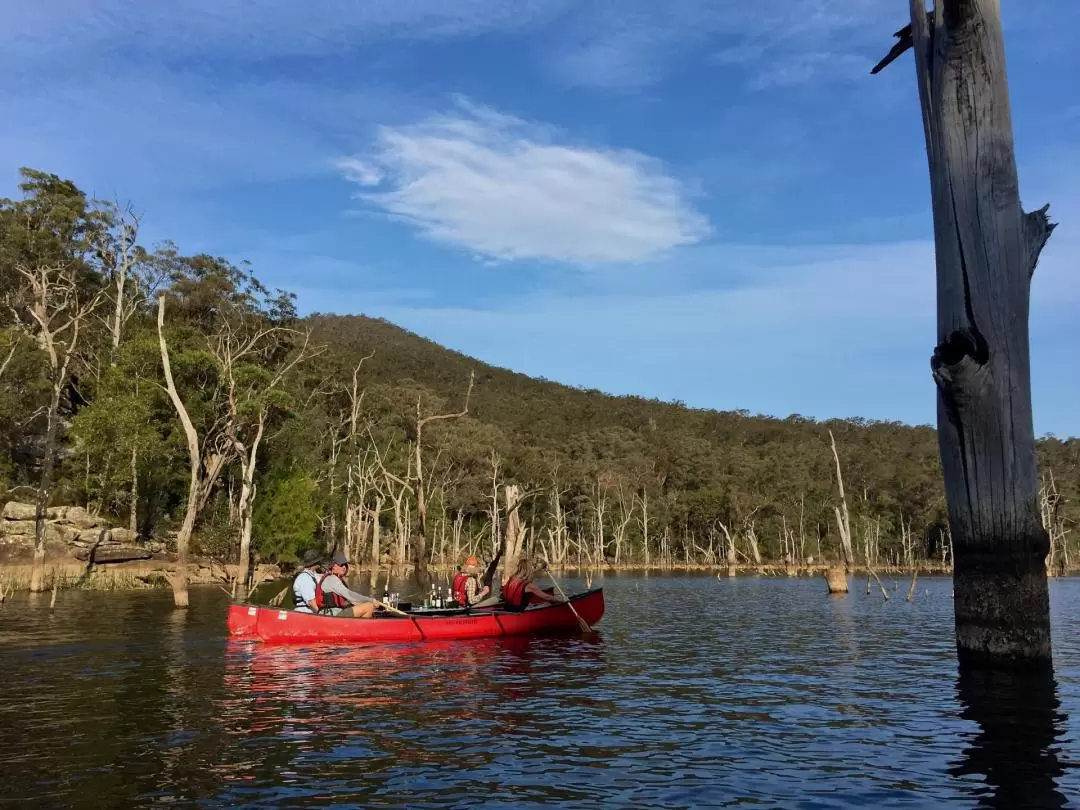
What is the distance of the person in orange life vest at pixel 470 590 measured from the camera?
20812 mm

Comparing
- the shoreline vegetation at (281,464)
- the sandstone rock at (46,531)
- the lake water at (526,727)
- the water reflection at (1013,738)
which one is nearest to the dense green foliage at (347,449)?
the shoreline vegetation at (281,464)

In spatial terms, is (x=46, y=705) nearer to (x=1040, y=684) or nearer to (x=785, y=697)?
(x=785, y=697)

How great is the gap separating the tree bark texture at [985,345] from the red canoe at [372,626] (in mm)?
11486

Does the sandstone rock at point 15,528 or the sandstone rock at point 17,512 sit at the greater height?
the sandstone rock at point 17,512

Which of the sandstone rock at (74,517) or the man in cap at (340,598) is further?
the sandstone rock at (74,517)

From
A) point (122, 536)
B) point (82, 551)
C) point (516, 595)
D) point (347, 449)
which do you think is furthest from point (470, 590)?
point (347, 449)

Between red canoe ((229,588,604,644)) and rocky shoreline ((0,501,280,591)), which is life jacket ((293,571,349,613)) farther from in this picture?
rocky shoreline ((0,501,280,591))

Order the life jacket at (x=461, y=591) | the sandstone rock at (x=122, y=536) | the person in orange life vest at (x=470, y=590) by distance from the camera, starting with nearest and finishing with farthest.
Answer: the person in orange life vest at (x=470, y=590) → the life jacket at (x=461, y=591) → the sandstone rock at (x=122, y=536)

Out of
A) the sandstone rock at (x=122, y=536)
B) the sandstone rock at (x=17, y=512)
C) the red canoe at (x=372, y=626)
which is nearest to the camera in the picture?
the red canoe at (x=372, y=626)

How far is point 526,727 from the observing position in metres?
10.1

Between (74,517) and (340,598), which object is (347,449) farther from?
(340,598)

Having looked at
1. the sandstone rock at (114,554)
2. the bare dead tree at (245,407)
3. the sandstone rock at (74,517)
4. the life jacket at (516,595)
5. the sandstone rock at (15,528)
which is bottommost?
the life jacket at (516,595)

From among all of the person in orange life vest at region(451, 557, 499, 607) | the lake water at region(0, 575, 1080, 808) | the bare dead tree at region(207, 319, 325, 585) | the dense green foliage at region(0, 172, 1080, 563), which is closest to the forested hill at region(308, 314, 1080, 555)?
the dense green foliage at region(0, 172, 1080, 563)

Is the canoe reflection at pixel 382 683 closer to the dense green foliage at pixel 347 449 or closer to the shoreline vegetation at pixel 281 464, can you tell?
the shoreline vegetation at pixel 281 464
